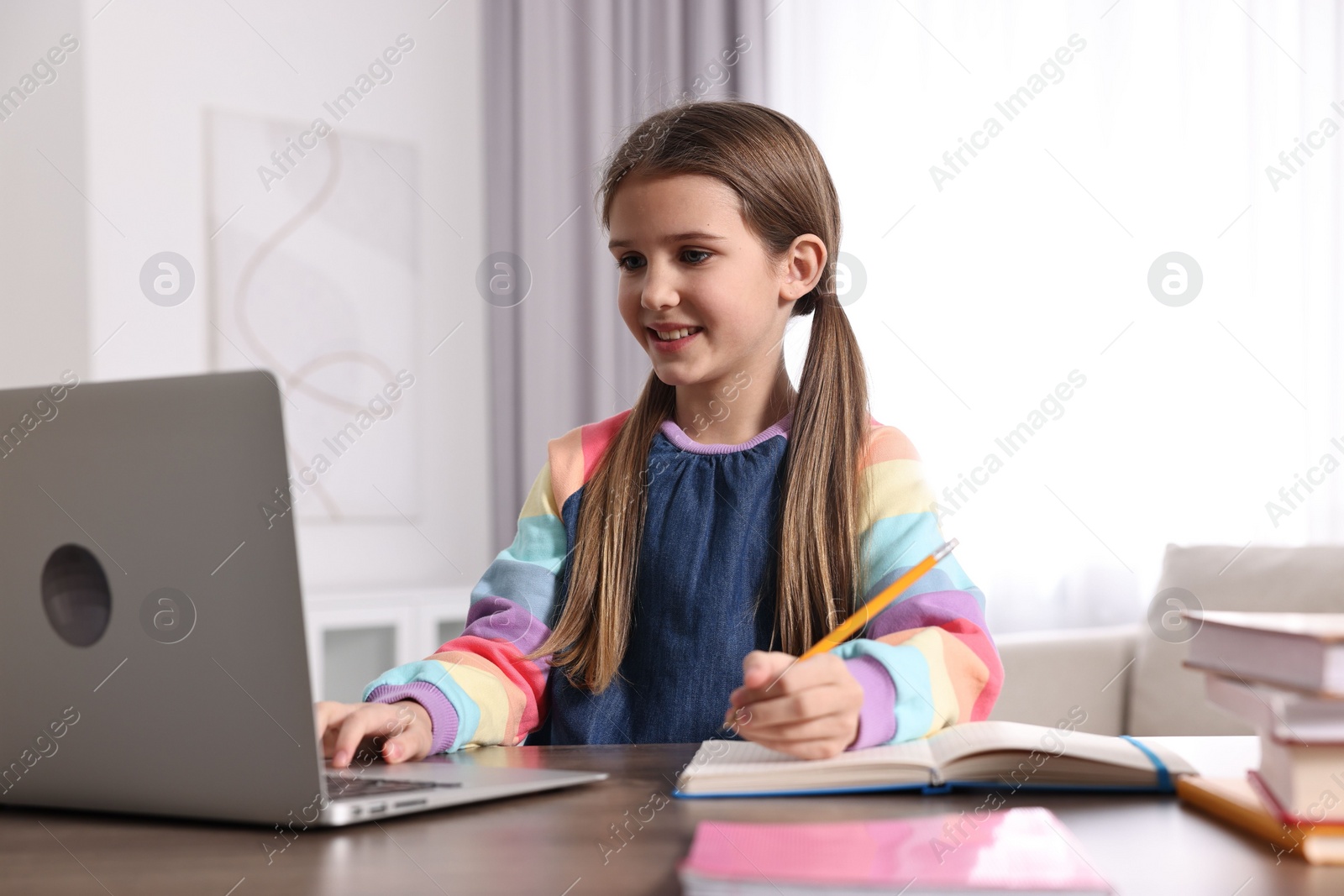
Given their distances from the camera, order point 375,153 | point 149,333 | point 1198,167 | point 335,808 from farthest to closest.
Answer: point 375,153, point 149,333, point 1198,167, point 335,808

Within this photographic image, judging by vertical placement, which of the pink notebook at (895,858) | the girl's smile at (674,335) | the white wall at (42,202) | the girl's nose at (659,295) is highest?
the white wall at (42,202)

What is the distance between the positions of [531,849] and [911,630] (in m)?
0.45

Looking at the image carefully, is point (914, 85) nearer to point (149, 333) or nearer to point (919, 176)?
point (919, 176)

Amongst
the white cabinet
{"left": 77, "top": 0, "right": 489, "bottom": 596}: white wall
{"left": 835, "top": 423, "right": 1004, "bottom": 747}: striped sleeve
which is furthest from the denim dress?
{"left": 77, "top": 0, "right": 489, "bottom": 596}: white wall

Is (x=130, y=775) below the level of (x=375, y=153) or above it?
below

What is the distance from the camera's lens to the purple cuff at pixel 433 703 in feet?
3.04

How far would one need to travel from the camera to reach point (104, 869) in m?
A: 0.56

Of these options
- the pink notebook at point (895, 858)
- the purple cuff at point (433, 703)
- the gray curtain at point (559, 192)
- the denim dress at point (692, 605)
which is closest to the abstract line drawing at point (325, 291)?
the gray curtain at point (559, 192)

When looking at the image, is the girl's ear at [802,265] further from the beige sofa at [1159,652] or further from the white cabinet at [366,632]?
the white cabinet at [366,632]

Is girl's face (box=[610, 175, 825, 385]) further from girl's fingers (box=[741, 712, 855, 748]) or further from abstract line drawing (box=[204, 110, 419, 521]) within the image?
abstract line drawing (box=[204, 110, 419, 521])

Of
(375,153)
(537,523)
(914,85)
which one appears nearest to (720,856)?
(537,523)

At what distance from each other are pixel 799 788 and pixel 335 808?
0.27m

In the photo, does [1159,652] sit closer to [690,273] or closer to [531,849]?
[690,273]

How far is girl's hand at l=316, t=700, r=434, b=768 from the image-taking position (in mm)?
814
